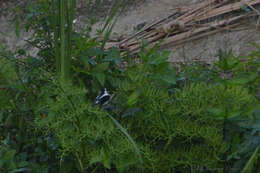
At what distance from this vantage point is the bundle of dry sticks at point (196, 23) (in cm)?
333

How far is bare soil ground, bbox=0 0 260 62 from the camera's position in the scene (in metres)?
3.08

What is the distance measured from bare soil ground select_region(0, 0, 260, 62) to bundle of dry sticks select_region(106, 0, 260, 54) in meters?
0.08

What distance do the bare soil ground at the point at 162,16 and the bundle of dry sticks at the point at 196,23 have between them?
8 cm

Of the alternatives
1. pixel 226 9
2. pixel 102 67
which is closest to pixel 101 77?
pixel 102 67

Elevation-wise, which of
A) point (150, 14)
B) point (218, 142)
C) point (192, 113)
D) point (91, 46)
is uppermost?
point (150, 14)

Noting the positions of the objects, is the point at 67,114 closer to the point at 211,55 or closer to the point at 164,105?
the point at 164,105

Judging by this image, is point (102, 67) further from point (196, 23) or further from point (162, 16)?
point (162, 16)

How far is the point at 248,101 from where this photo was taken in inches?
65.2

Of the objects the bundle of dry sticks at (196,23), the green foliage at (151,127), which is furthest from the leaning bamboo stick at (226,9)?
the green foliage at (151,127)

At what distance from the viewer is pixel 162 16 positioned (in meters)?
3.97

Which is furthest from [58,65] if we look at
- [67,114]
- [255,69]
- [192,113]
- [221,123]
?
[255,69]

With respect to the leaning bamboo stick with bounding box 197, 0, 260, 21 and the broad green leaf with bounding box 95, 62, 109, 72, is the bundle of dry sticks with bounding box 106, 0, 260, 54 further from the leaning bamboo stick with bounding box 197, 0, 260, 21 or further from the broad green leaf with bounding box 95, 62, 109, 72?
the broad green leaf with bounding box 95, 62, 109, 72

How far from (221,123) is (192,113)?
14cm

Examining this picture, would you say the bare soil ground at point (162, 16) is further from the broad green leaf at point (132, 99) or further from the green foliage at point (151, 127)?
the broad green leaf at point (132, 99)
